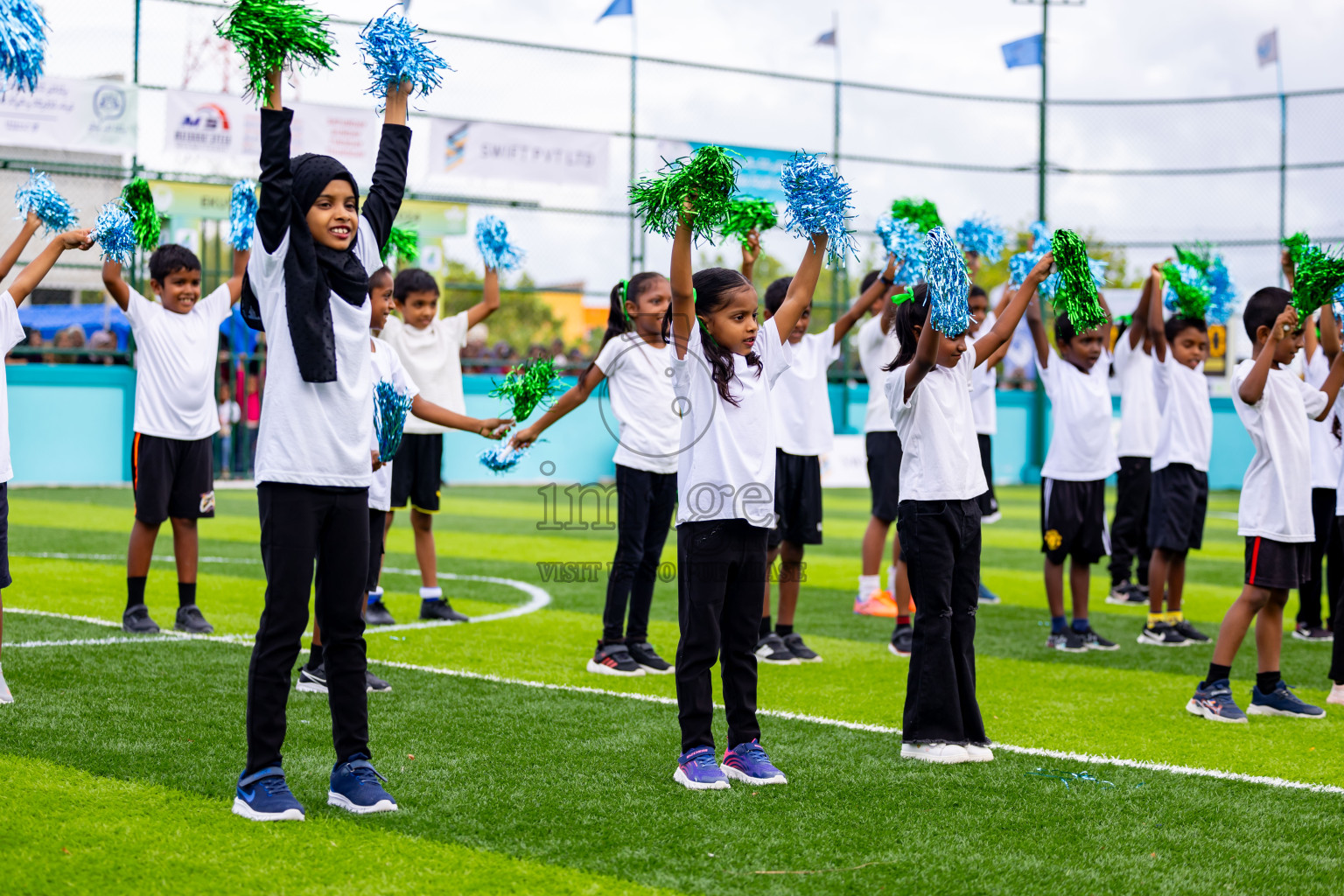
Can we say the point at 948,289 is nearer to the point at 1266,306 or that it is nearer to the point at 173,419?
the point at 1266,306

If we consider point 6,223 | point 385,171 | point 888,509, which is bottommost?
point 888,509

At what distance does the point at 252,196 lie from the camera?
674cm

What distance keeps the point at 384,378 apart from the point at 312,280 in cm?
177

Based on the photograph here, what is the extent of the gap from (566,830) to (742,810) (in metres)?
0.58

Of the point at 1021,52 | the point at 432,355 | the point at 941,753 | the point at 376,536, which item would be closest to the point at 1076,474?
the point at 941,753

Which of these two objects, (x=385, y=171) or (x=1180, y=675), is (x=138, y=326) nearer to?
(x=385, y=171)

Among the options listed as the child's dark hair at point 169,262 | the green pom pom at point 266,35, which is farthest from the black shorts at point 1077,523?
the green pom pom at point 266,35

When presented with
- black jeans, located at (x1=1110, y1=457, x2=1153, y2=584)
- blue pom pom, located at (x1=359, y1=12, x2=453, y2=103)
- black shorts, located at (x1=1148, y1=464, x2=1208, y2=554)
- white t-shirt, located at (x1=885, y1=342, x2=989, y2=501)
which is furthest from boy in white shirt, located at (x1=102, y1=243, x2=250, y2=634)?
black jeans, located at (x1=1110, y1=457, x2=1153, y2=584)

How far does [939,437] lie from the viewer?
4766 mm

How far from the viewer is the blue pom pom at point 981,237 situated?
285 inches

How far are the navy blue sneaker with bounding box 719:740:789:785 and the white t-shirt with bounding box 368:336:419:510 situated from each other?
154 centimetres

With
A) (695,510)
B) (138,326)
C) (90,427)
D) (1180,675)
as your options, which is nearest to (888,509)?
(1180,675)

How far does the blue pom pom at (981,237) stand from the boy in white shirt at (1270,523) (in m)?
1.87

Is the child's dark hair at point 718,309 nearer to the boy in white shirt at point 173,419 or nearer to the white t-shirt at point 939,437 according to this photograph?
the white t-shirt at point 939,437
